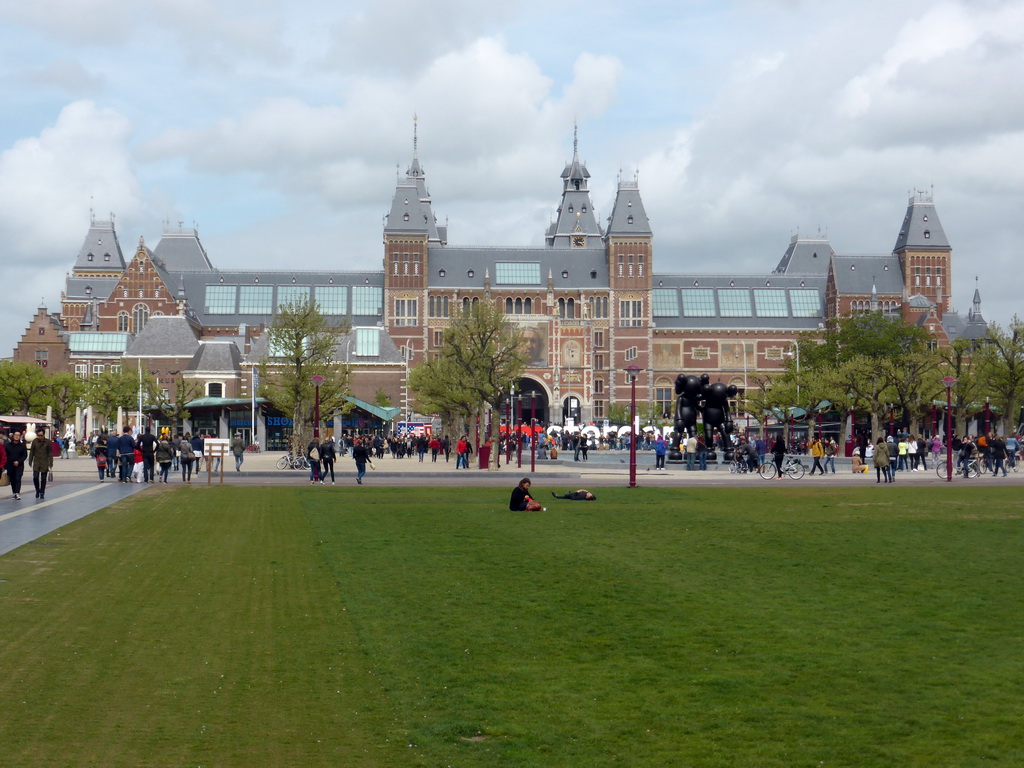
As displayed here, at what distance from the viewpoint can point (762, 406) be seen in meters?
77.6

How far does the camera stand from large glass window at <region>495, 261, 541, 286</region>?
4948 inches

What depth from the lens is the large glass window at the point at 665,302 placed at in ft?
423

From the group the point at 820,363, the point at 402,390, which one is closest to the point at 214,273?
the point at 402,390

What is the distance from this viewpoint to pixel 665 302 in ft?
425

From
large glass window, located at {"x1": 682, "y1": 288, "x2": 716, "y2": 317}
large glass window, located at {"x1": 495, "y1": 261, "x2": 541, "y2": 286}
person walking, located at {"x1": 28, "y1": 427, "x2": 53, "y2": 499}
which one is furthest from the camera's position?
large glass window, located at {"x1": 682, "y1": 288, "x2": 716, "y2": 317}

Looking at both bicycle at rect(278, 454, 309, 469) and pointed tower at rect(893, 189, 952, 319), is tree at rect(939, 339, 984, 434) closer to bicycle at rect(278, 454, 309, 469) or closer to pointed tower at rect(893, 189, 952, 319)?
bicycle at rect(278, 454, 309, 469)

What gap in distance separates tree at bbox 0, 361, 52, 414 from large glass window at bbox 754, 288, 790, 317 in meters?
73.9

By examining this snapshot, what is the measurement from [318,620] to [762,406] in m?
68.3

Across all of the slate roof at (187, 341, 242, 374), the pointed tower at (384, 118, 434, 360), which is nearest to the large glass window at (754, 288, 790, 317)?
the pointed tower at (384, 118, 434, 360)

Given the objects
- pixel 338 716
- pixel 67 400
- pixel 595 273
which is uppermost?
pixel 595 273

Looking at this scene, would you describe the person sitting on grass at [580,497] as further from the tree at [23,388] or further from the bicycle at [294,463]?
the tree at [23,388]

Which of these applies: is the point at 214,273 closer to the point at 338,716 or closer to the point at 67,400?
the point at 67,400

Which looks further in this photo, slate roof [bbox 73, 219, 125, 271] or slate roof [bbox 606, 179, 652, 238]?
slate roof [bbox 73, 219, 125, 271]

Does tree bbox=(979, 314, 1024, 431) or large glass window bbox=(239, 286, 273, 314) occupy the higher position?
large glass window bbox=(239, 286, 273, 314)
